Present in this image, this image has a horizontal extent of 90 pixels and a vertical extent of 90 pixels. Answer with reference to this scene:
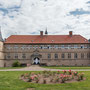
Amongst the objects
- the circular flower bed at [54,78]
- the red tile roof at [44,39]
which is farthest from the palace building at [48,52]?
the circular flower bed at [54,78]

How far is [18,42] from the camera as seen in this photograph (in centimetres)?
4262

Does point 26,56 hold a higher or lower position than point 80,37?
lower

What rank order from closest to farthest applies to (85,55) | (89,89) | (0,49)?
(89,89) → (0,49) → (85,55)

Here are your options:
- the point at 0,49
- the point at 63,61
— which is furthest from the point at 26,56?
the point at 63,61

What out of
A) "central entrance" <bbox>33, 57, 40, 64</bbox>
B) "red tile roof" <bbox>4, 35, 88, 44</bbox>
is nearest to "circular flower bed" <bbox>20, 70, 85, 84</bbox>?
"central entrance" <bbox>33, 57, 40, 64</bbox>

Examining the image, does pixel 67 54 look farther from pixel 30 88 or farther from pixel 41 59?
pixel 30 88

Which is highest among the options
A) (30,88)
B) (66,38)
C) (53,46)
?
(66,38)

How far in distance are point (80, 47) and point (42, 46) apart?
12641 mm

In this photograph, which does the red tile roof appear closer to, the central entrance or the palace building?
the palace building

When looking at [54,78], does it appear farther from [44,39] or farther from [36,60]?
[44,39]

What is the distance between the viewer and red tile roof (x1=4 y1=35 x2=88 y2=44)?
42594 mm

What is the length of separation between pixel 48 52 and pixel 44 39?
477 centimetres

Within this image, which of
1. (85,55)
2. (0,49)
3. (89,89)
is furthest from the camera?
(85,55)

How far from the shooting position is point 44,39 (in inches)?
1716
